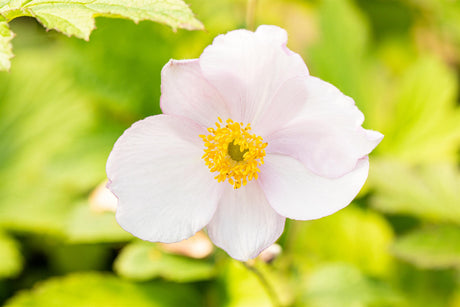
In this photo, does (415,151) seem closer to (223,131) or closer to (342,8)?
(342,8)

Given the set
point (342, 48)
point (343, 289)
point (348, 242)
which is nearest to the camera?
point (343, 289)

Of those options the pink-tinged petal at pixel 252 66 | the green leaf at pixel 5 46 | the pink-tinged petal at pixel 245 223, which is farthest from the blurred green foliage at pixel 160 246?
the green leaf at pixel 5 46

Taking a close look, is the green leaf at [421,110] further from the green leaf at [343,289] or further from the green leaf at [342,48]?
the green leaf at [343,289]

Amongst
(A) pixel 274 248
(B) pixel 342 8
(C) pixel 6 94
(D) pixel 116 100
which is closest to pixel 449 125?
(B) pixel 342 8

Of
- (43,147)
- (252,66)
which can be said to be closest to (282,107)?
(252,66)

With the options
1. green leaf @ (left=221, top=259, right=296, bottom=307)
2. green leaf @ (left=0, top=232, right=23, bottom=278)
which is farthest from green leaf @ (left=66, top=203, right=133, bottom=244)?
green leaf @ (left=221, top=259, right=296, bottom=307)

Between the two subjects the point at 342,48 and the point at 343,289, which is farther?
the point at 342,48

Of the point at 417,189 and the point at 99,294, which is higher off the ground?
the point at 417,189

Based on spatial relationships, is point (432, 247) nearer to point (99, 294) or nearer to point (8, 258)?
point (99, 294)
